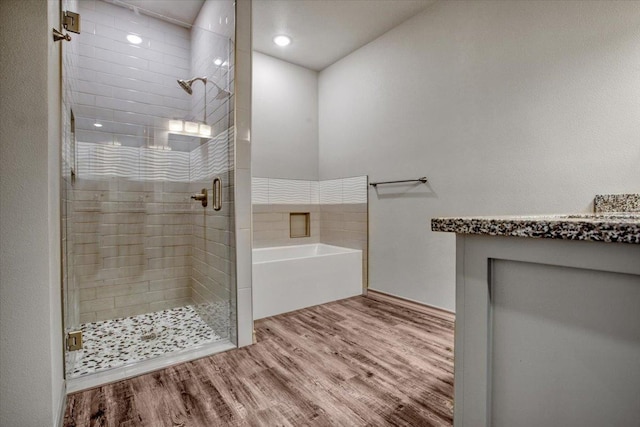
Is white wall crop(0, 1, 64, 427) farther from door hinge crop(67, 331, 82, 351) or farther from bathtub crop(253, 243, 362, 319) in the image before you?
bathtub crop(253, 243, 362, 319)

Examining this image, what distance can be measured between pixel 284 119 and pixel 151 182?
5.18 ft

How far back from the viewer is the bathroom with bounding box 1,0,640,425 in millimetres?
1123

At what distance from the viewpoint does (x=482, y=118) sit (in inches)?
90.1

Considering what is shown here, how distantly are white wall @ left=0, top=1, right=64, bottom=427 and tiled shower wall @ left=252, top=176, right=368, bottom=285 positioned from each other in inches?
85.9

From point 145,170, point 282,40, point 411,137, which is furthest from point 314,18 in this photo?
point 145,170

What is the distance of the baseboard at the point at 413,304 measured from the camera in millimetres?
2490

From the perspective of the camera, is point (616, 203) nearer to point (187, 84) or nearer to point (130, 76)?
point (187, 84)

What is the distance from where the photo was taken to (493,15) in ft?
7.26

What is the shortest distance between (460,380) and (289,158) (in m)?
3.06

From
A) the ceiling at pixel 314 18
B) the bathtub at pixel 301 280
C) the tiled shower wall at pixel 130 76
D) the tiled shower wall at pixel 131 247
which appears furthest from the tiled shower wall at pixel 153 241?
the ceiling at pixel 314 18

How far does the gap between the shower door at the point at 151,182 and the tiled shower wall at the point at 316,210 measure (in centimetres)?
90

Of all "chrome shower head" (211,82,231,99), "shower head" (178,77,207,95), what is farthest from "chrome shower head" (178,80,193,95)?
"chrome shower head" (211,82,231,99)

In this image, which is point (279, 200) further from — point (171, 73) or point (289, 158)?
point (171, 73)

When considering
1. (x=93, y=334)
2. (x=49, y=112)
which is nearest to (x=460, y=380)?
(x=49, y=112)
